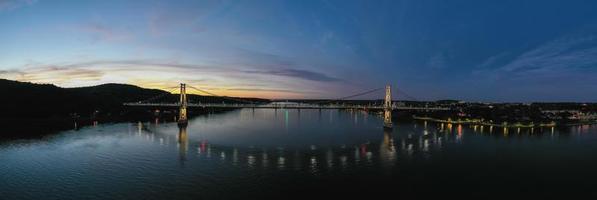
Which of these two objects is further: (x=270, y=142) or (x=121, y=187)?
(x=270, y=142)

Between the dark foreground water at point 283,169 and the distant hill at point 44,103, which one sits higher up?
the distant hill at point 44,103

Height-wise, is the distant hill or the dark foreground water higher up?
the distant hill

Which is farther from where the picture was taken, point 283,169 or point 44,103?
point 44,103

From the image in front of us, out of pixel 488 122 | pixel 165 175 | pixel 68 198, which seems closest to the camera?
pixel 68 198

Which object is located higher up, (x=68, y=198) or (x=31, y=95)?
(x=31, y=95)

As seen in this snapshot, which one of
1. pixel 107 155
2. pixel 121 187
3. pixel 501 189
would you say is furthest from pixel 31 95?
pixel 501 189

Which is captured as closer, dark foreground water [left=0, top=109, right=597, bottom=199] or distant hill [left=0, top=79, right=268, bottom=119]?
dark foreground water [left=0, top=109, right=597, bottom=199]

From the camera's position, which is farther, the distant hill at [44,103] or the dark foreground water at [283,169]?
the distant hill at [44,103]

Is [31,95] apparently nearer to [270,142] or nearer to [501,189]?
[270,142]
